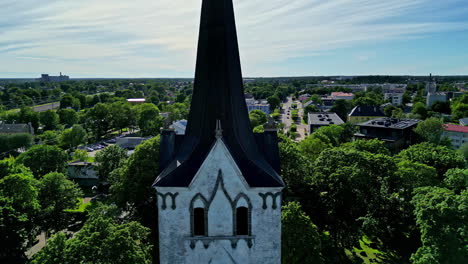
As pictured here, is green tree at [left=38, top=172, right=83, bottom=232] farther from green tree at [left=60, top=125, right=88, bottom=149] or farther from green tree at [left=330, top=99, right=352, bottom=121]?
green tree at [left=330, top=99, right=352, bottom=121]

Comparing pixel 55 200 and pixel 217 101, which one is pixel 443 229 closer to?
pixel 217 101

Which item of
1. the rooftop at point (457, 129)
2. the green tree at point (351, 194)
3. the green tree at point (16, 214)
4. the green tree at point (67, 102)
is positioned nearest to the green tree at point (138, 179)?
the green tree at point (16, 214)

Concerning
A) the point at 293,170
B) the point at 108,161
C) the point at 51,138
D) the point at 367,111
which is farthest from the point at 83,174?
the point at 367,111

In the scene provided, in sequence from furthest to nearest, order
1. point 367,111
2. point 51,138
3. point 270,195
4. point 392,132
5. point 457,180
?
1. point 367,111
2. point 51,138
3. point 392,132
4. point 457,180
5. point 270,195

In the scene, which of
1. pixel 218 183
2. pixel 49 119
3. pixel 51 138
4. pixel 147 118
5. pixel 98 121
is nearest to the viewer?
pixel 218 183

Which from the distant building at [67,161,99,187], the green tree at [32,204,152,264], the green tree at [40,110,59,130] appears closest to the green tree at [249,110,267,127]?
the distant building at [67,161,99,187]
